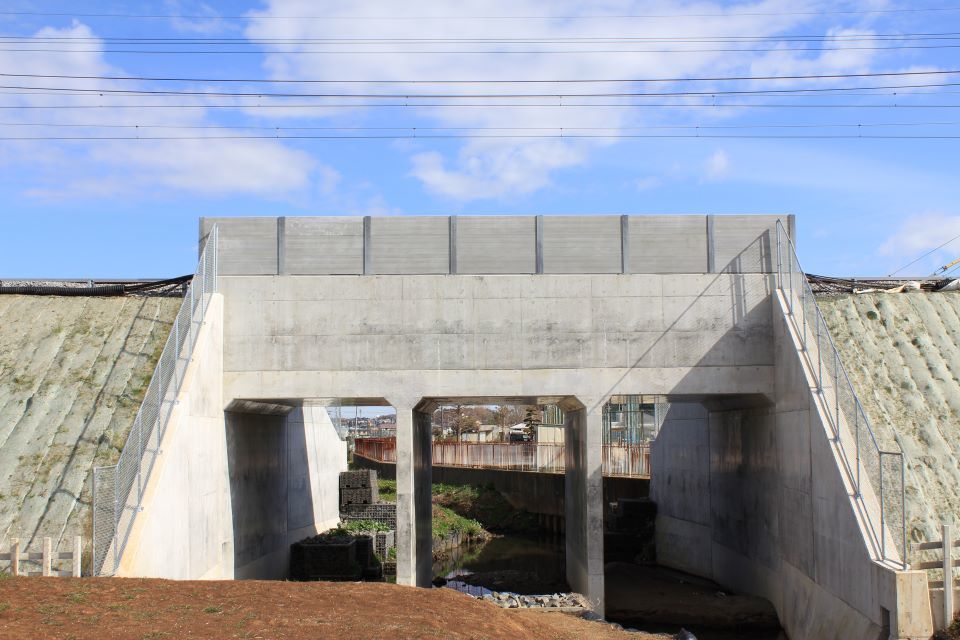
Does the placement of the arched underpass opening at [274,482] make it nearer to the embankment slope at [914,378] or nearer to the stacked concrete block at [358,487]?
the stacked concrete block at [358,487]

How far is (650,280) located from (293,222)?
31.2 feet

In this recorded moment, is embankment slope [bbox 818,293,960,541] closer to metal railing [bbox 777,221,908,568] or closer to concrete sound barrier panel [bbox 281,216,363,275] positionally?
metal railing [bbox 777,221,908,568]

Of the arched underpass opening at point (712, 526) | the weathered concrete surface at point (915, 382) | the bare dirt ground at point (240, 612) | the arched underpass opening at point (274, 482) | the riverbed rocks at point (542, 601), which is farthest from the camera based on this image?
the arched underpass opening at point (274, 482)

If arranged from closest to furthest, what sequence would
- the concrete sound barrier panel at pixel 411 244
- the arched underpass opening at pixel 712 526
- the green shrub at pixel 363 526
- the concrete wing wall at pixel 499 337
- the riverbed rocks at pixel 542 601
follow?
1. the riverbed rocks at pixel 542 601
2. the arched underpass opening at pixel 712 526
3. the concrete wing wall at pixel 499 337
4. the concrete sound barrier panel at pixel 411 244
5. the green shrub at pixel 363 526

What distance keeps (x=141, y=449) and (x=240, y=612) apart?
19.9 feet

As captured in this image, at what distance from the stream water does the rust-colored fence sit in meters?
4.86

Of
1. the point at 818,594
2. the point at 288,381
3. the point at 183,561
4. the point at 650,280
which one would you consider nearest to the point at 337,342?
the point at 288,381

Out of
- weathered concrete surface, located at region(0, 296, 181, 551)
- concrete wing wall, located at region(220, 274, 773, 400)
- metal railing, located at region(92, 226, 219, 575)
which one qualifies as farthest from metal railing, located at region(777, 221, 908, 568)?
weathered concrete surface, located at region(0, 296, 181, 551)

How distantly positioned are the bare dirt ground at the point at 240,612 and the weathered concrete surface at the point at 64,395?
3.31 metres

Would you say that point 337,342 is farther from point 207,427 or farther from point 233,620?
point 233,620

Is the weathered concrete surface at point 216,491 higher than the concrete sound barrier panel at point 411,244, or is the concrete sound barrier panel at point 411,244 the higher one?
the concrete sound barrier panel at point 411,244

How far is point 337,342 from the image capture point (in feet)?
79.7

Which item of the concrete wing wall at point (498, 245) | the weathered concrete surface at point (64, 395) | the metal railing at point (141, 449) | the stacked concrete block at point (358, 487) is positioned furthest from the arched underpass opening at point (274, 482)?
the concrete wing wall at point (498, 245)

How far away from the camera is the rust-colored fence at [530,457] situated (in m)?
45.8
